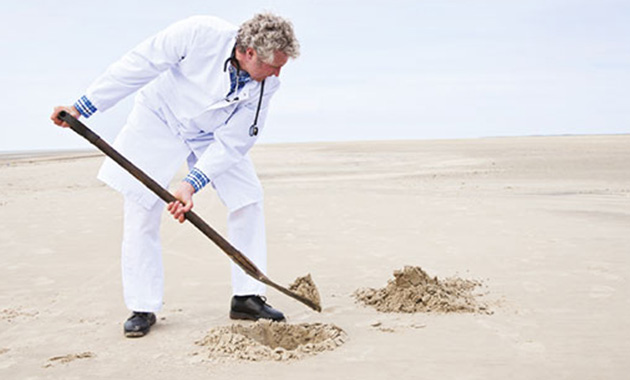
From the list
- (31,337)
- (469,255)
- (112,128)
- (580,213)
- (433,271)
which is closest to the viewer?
(31,337)

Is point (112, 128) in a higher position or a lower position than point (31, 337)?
higher

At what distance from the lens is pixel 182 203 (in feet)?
10.9

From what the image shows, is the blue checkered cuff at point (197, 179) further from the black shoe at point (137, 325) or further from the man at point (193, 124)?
the black shoe at point (137, 325)

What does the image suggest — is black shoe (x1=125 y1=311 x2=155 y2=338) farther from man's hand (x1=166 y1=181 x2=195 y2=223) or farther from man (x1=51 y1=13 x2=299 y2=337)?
man's hand (x1=166 y1=181 x2=195 y2=223)

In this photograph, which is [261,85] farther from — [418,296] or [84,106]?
[418,296]

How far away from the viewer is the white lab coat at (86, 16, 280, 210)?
3.49 meters

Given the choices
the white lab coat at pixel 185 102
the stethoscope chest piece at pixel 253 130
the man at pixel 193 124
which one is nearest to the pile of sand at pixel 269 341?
the man at pixel 193 124

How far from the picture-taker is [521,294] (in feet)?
14.0

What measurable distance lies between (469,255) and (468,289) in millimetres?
1206

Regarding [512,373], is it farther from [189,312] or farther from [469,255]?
[469,255]

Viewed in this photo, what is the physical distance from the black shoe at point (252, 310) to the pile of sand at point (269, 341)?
11 cm

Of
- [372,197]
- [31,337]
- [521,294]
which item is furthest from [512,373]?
[372,197]

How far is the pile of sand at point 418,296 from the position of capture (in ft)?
12.8

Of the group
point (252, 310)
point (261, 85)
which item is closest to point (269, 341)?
point (252, 310)
